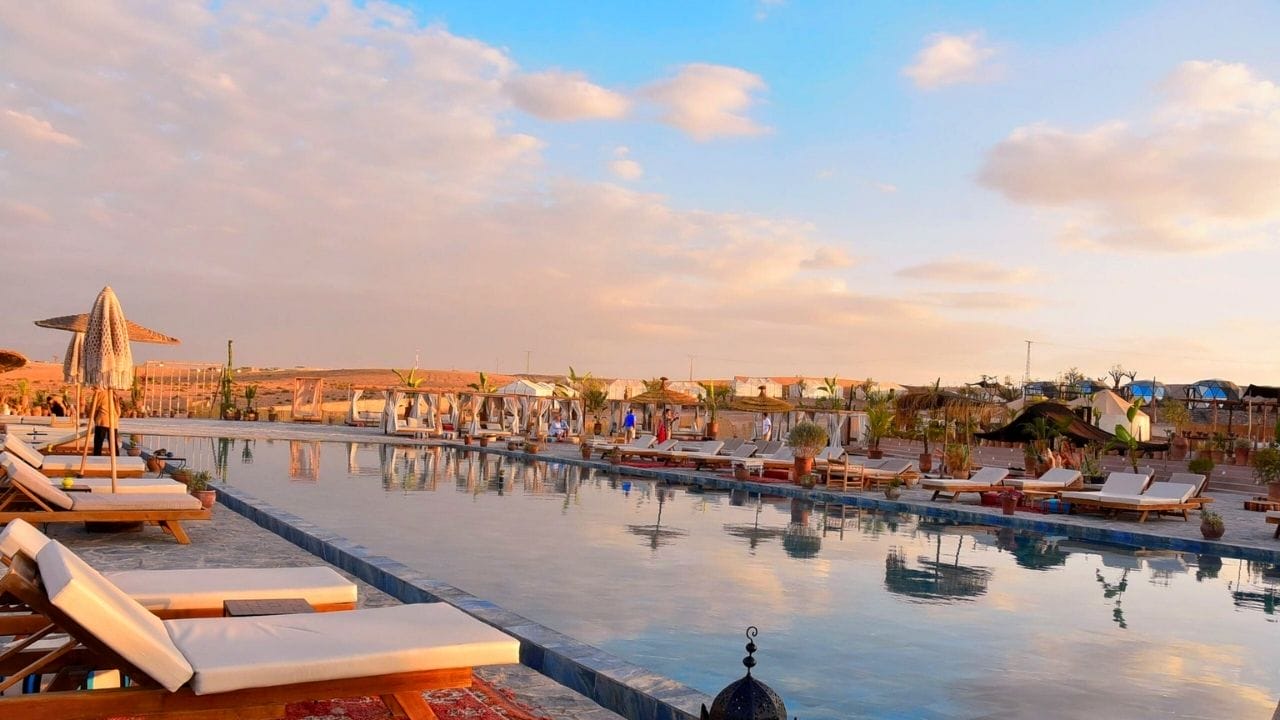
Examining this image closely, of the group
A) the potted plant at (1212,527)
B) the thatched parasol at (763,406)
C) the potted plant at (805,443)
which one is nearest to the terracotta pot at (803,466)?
the potted plant at (805,443)

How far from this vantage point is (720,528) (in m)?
11.6

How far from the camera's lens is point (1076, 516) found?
44.3ft

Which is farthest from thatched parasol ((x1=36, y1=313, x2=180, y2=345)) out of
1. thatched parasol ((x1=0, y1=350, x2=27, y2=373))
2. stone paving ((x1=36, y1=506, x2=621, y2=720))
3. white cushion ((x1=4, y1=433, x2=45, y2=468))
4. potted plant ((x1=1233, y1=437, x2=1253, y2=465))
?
potted plant ((x1=1233, y1=437, x2=1253, y2=465))

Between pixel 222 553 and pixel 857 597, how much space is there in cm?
479

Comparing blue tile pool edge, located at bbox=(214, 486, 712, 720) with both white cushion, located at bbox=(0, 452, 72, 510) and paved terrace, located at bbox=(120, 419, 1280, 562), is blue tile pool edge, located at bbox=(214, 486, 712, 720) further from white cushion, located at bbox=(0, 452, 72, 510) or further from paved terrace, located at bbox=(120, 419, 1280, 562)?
paved terrace, located at bbox=(120, 419, 1280, 562)

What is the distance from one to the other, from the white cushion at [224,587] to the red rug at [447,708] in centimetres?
44

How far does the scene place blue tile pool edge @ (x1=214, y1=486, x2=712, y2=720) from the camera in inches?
156

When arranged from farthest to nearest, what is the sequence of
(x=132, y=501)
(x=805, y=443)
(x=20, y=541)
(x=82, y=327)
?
(x=82, y=327) → (x=805, y=443) → (x=132, y=501) → (x=20, y=541)

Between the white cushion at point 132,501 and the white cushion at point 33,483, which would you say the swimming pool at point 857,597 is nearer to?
the white cushion at point 132,501

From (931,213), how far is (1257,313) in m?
10.8

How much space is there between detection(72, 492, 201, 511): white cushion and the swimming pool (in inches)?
71.7

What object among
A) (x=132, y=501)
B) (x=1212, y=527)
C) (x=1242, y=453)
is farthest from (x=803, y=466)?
(x=132, y=501)

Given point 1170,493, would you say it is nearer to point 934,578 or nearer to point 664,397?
point 934,578

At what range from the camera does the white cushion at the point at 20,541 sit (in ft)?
9.89
